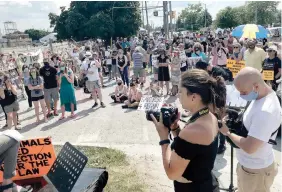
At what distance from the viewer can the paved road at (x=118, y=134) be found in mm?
4680

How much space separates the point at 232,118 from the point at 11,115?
5.92 meters

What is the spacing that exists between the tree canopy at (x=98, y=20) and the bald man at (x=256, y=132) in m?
29.3

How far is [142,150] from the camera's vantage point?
18.5 feet

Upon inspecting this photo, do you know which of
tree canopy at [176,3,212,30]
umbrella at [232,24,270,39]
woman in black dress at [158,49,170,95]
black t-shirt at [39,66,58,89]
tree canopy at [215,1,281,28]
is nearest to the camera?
black t-shirt at [39,66,58,89]

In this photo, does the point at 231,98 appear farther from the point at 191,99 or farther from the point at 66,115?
the point at 66,115

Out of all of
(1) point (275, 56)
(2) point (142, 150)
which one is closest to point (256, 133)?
(2) point (142, 150)

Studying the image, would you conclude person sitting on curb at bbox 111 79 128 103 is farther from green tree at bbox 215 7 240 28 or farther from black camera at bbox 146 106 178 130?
green tree at bbox 215 7 240 28

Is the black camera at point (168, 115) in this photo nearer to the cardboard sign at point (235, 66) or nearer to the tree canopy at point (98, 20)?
the cardboard sign at point (235, 66)

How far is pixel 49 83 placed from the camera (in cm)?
798

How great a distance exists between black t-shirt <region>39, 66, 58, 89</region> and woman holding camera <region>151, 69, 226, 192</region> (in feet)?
20.8

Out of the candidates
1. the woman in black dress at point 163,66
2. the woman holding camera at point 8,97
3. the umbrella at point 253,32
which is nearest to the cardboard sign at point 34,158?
the woman holding camera at point 8,97

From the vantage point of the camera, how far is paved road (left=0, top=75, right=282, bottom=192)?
468 cm

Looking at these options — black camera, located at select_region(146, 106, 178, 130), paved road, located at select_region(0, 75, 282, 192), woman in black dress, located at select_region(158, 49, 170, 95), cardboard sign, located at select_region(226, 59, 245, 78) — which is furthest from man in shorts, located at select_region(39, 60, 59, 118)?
black camera, located at select_region(146, 106, 178, 130)

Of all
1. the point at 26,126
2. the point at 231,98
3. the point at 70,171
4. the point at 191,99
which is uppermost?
the point at 191,99
